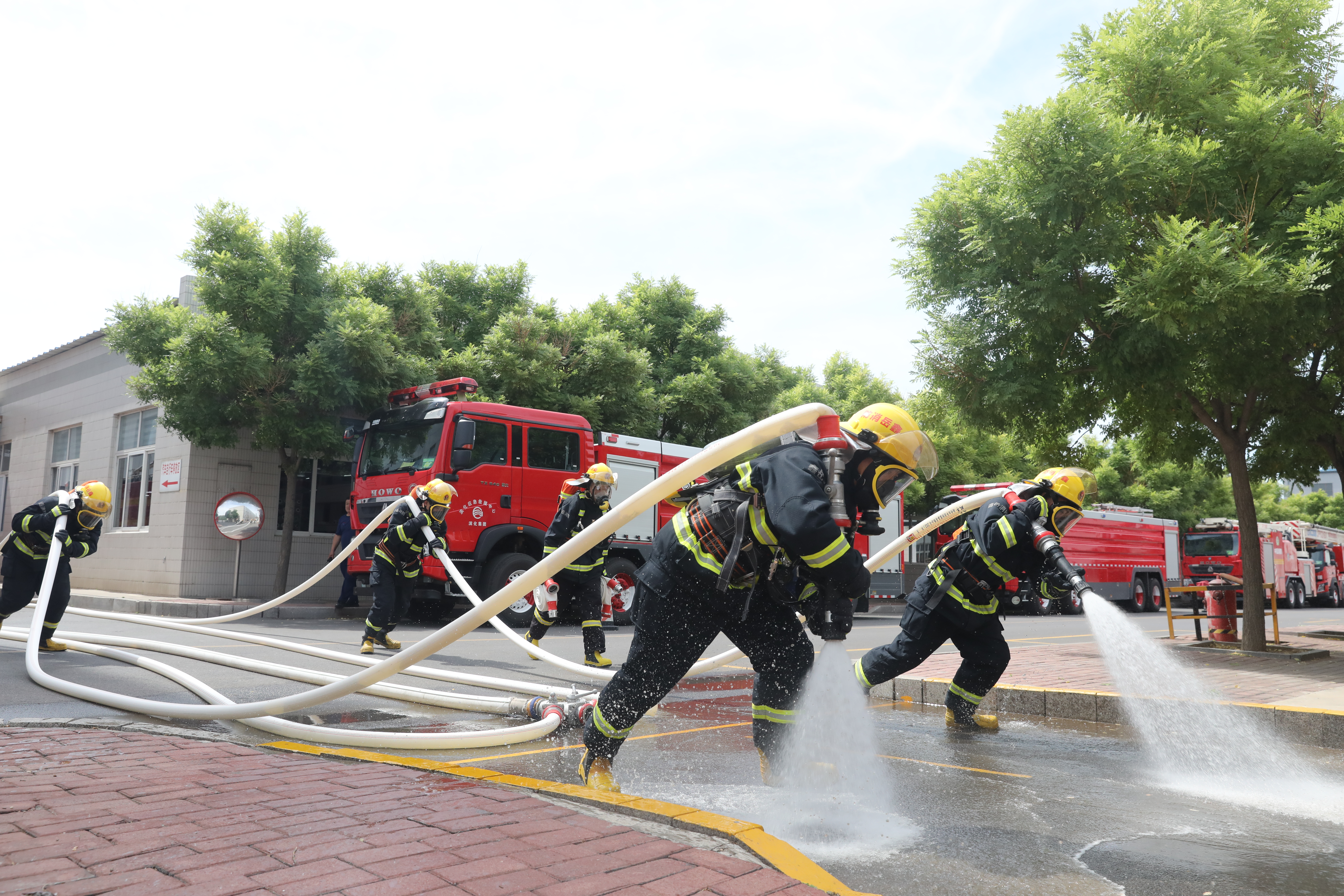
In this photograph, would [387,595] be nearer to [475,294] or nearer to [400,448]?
[400,448]

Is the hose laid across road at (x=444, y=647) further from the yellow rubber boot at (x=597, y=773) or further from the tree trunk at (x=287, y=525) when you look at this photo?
the tree trunk at (x=287, y=525)

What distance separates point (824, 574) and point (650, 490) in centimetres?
85

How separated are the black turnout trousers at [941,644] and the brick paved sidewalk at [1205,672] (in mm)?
1480

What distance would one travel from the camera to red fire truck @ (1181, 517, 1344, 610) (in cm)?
2744

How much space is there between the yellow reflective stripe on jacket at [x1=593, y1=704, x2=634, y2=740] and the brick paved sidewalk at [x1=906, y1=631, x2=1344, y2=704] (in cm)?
423

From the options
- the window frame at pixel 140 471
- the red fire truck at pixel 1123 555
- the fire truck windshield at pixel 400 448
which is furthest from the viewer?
the red fire truck at pixel 1123 555

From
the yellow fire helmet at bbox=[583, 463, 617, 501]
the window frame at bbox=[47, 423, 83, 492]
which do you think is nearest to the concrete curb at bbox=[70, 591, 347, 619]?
the window frame at bbox=[47, 423, 83, 492]

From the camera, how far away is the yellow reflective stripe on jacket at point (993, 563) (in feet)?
17.8

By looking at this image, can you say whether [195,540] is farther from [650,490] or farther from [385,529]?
[650,490]

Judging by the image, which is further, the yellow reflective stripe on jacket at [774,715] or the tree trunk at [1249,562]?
the tree trunk at [1249,562]

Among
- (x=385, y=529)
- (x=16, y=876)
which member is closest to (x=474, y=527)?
(x=385, y=529)

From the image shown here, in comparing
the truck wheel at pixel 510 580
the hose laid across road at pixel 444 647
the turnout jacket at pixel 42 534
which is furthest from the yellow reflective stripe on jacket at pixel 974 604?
the truck wheel at pixel 510 580

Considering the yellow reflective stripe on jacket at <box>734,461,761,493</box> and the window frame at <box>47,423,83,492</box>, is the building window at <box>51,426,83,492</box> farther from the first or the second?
the yellow reflective stripe on jacket at <box>734,461,761,493</box>

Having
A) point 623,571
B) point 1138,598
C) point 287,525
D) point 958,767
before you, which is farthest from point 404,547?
point 1138,598
